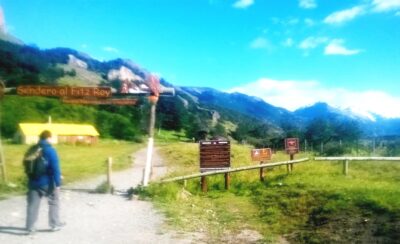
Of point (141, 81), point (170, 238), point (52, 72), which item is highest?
point (52, 72)

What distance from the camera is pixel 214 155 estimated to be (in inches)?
707

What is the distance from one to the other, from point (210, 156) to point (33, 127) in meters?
22.8

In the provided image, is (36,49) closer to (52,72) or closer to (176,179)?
(52,72)

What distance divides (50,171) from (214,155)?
9.22 metres

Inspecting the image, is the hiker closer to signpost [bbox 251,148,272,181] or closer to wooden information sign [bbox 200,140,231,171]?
wooden information sign [bbox 200,140,231,171]

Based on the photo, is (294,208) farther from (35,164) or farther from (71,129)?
(71,129)

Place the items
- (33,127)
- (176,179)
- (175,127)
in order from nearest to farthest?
(176,179), (33,127), (175,127)

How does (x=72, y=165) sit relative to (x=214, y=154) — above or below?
below

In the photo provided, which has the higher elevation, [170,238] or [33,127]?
[33,127]

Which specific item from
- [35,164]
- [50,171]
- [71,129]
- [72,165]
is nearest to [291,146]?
[72,165]

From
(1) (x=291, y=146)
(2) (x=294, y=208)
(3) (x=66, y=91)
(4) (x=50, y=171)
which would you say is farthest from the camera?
(1) (x=291, y=146)

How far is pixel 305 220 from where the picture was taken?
1199 centimetres

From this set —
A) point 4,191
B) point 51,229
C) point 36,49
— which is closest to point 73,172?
point 4,191

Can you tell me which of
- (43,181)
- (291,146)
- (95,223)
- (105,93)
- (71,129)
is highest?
(105,93)
